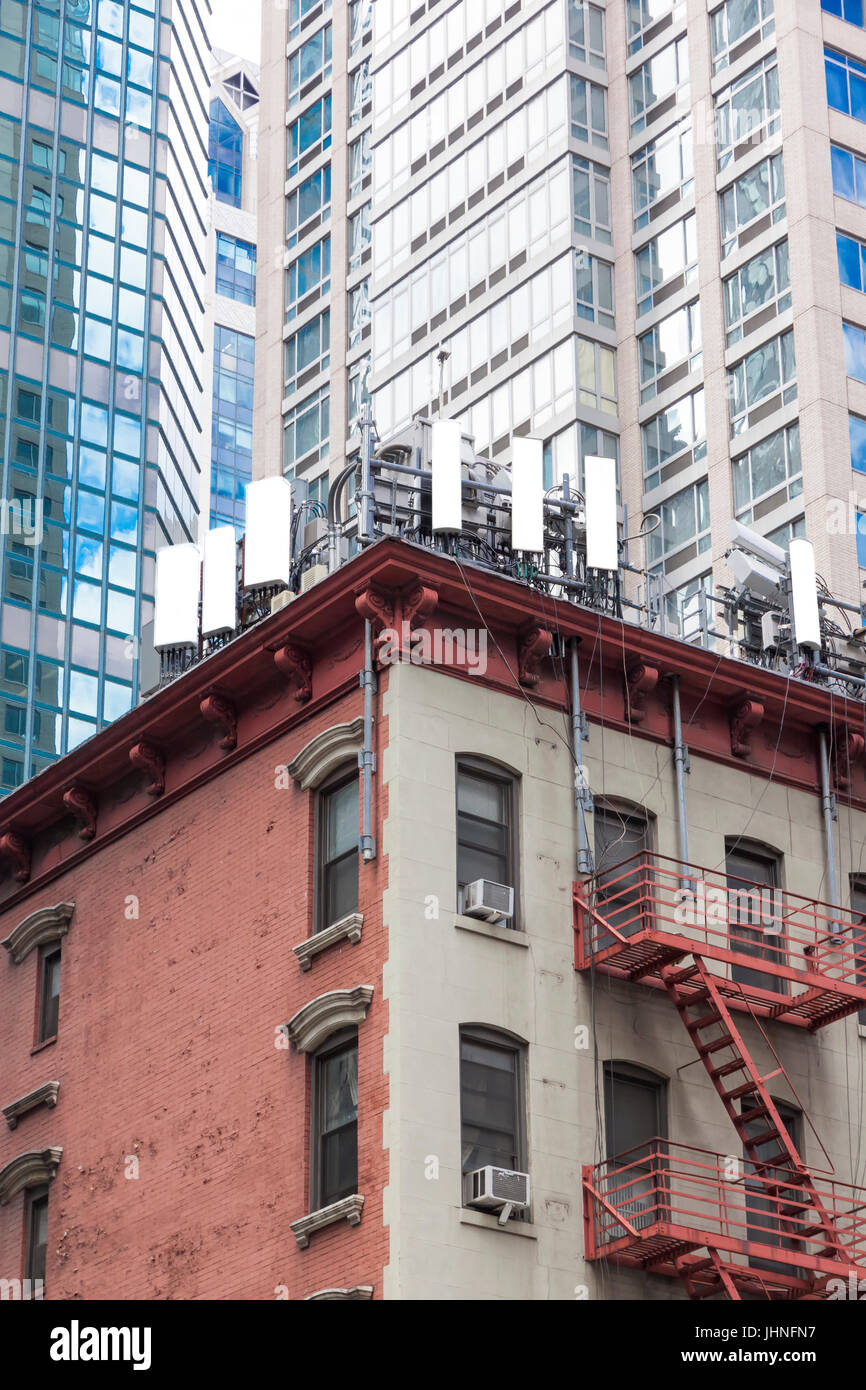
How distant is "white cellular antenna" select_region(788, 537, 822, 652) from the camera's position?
1635 inches

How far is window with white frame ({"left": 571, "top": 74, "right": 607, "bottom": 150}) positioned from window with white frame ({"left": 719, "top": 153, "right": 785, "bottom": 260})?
6.34m

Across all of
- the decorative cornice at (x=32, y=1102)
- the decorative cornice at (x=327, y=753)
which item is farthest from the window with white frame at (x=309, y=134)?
the decorative cornice at (x=327, y=753)

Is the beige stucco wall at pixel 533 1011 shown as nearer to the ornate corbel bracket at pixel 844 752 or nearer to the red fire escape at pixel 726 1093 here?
the red fire escape at pixel 726 1093

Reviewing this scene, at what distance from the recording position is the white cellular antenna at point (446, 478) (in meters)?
37.6

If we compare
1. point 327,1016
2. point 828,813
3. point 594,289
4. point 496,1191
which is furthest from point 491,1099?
point 594,289

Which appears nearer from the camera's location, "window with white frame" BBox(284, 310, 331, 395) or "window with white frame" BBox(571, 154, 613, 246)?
"window with white frame" BBox(571, 154, 613, 246)

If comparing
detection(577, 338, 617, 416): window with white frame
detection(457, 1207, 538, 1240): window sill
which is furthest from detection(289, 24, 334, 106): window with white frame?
detection(457, 1207, 538, 1240): window sill

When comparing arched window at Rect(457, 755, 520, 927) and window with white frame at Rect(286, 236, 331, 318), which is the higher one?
window with white frame at Rect(286, 236, 331, 318)

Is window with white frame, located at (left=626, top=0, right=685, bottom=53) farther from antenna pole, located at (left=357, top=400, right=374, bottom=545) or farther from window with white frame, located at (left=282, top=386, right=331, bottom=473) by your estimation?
antenna pole, located at (left=357, top=400, right=374, bottom=545)

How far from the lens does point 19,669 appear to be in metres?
96.8

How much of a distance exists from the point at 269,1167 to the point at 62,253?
77564 millimetres

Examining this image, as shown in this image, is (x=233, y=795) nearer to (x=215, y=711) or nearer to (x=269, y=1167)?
(x=215, y=711)

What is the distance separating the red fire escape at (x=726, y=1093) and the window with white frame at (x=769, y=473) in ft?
100
